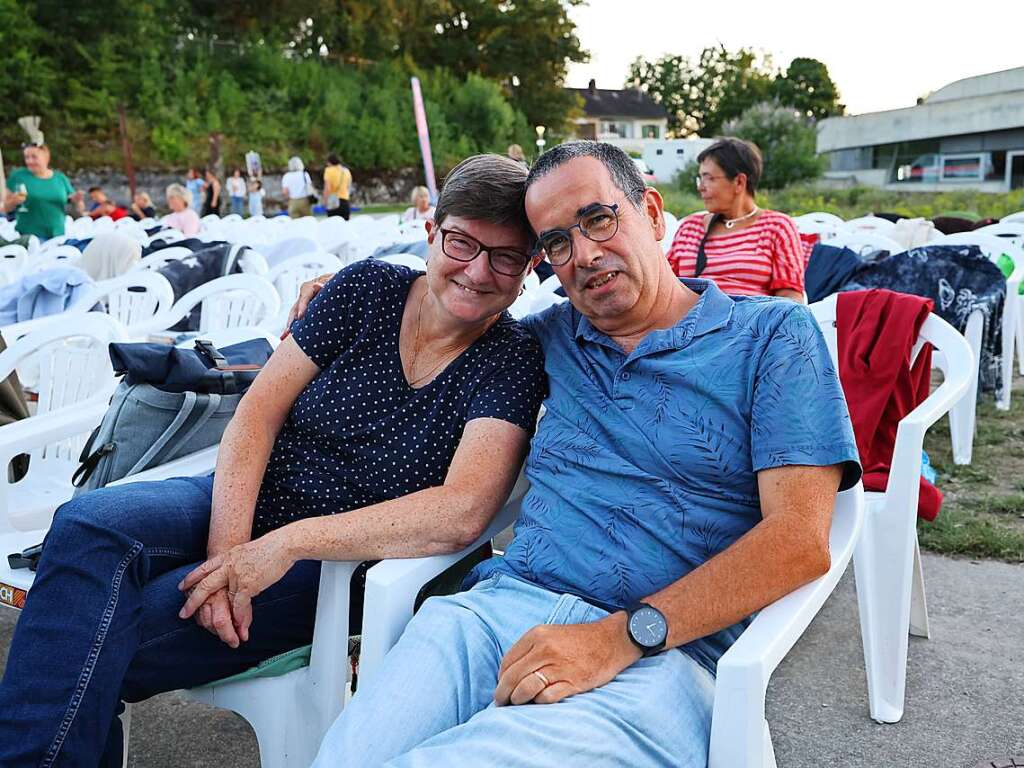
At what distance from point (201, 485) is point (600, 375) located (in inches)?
34.4

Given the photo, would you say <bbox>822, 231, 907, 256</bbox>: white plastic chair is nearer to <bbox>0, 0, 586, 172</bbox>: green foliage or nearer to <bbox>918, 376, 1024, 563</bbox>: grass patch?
<bbox>918, 376, 1024, 563</bbox>: grass patch

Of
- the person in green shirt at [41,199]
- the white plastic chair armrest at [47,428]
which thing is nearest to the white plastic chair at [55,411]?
the white plastic chair armrest at [47,428]

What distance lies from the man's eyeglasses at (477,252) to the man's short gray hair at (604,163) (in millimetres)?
143

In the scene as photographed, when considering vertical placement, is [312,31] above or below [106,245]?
above

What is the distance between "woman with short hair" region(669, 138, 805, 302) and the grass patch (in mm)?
1006

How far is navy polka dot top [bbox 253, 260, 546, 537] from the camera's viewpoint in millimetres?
1955

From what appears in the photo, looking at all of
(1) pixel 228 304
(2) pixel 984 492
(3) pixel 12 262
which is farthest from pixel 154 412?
(3) pixel 12 262

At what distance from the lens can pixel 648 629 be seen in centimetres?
152

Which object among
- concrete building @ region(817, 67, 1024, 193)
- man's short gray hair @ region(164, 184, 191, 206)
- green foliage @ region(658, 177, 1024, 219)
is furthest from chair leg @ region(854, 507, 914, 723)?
concrete building @ region(817, 67, 1024, 193)

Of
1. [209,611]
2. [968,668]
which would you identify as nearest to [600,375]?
[209,611]

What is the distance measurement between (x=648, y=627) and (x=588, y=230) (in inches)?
28.3

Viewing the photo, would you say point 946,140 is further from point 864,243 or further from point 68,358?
point 68,358

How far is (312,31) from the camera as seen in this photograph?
3694 cm

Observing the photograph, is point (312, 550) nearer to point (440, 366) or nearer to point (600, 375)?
point (440, 366)
